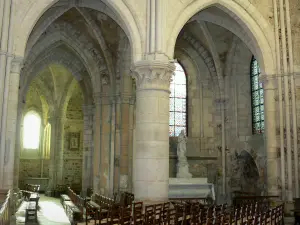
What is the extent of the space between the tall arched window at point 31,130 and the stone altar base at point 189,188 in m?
15.8

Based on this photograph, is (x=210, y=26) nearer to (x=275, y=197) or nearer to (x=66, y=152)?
(x=275, y=197)

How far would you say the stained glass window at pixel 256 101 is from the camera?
16269 mm

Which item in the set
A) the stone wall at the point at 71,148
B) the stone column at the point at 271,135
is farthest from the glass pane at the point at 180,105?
the stone wall at the point at 71,148

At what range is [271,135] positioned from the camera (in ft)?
41.9

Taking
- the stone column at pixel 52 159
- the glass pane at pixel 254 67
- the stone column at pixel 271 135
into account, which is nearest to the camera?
the stone column at pixel 271 135

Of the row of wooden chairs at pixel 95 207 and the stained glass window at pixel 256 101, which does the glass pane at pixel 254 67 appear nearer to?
the stained glass window at pixel 256 101

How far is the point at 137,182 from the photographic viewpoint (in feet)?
35.5

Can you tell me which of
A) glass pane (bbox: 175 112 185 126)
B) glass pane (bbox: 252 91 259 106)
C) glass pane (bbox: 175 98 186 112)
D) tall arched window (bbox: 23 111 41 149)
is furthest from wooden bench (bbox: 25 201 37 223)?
tall arched window (bbox: 23 111 41 149)

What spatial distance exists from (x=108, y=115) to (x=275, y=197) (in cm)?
792

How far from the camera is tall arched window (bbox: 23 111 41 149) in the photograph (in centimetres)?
2667

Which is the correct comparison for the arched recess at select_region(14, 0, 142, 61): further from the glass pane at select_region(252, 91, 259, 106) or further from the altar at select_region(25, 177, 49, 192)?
the altar at select_region(25, 177, 49, 192)

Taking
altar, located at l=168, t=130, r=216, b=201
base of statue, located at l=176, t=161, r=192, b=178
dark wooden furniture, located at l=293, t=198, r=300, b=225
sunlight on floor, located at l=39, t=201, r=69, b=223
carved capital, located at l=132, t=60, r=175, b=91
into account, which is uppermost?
carved capital, located at l=132, t=60, r=175, b=91

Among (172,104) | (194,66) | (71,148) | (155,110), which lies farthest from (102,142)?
(71,148)

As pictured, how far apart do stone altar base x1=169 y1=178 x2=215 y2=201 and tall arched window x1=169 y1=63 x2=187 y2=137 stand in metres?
4.22
